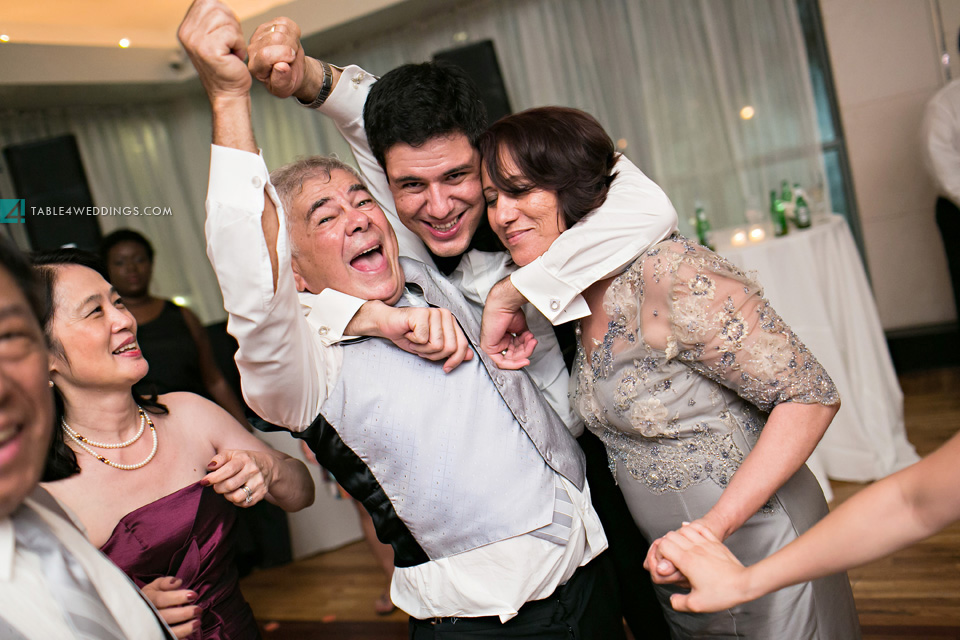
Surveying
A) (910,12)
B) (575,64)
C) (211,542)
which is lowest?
(211,542)

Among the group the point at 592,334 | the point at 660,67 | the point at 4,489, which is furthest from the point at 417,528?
the point at 660,67

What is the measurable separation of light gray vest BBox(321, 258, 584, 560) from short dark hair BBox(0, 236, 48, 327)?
675 mm

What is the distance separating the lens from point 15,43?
15.4ft

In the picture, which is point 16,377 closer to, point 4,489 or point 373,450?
point 4,489

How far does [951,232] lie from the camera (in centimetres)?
425

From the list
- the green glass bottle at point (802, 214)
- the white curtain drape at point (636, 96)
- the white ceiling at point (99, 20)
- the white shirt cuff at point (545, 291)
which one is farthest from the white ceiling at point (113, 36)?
the white shirt cuff at point (545, 291)

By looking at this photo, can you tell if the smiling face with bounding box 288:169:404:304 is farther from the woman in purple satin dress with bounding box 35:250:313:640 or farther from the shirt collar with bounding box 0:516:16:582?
the shirt collar with bounding box 0:516:16:582

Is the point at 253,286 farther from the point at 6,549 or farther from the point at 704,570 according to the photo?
the point at 704,570

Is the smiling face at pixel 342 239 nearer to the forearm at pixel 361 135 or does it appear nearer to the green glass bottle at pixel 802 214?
the forearm at pixel 361 135

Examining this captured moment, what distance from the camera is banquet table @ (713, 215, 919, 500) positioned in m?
3.14

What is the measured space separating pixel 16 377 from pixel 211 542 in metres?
1.07

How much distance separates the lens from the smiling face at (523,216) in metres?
1.41

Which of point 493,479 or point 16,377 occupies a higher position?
point 16,377

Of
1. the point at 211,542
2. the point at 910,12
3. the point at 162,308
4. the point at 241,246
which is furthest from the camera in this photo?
the point at 910,12
